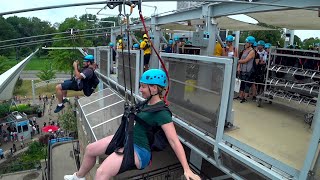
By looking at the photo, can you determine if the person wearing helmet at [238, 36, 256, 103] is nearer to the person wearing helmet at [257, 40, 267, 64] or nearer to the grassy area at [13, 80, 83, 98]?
the person wearing helmet at [257, 40, 267, 64]

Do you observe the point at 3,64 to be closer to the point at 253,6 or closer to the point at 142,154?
the point at 253,6

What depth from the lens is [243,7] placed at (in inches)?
239

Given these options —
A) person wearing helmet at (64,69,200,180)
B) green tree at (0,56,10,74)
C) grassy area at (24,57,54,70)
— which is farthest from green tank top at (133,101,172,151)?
grassy area at (24,57,54,70)

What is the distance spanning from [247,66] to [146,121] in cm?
496

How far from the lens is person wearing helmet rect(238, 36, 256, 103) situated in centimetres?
724

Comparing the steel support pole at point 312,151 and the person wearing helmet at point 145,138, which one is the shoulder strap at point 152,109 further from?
the steel support pole at point 312,151

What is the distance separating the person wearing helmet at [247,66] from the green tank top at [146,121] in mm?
4394

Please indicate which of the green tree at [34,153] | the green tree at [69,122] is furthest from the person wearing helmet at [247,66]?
the green tree at [69,122]

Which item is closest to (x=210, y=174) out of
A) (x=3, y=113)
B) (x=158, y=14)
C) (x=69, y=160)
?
(x=158, y=14)

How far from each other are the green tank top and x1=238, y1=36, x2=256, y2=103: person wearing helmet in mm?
4394

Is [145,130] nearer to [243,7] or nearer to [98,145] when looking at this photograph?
[98,145]

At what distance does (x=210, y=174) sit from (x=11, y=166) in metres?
19.6

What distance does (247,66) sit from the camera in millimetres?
7508

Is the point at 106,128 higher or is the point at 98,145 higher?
the point at 98,145
